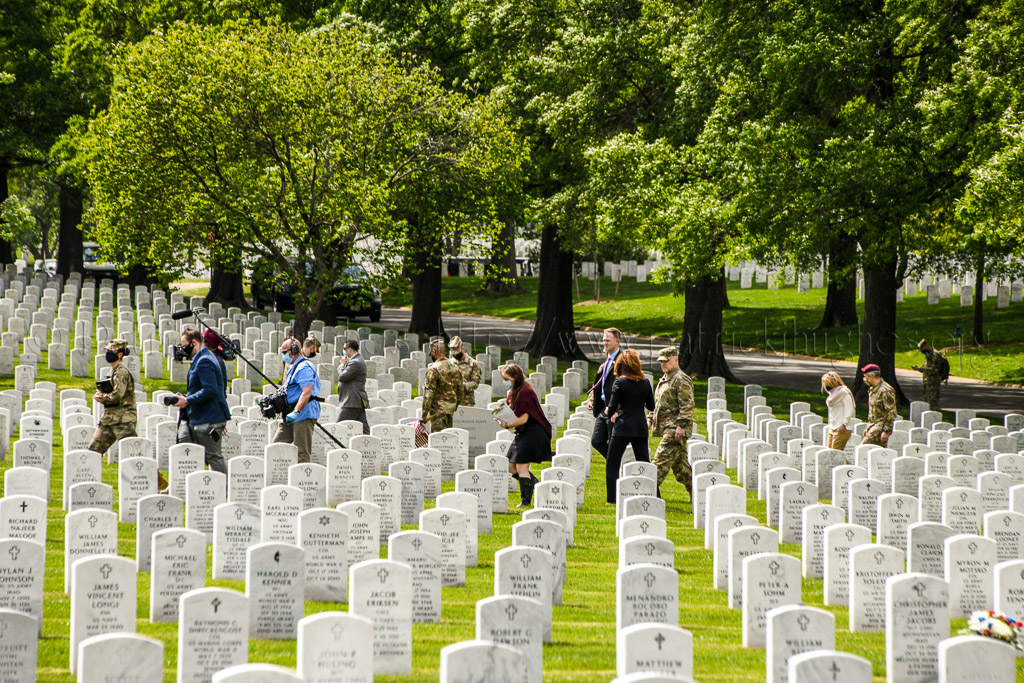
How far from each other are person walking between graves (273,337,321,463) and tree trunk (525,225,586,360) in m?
16.3

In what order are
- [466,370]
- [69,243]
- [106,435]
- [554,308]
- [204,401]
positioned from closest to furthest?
[204,401] → [106,435] → [466,370] → [554,308] → [69,243]

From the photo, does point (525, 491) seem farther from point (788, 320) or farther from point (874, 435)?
point (788, 320)

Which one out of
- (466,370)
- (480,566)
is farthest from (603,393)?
(480,566)

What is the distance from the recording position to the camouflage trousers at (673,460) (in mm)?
12688

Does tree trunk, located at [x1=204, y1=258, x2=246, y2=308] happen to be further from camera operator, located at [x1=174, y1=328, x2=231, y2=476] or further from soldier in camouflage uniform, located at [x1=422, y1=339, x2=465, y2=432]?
camera operator, located at [x1=174, y1=328, x2=231, y2=476]

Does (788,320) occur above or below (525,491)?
above

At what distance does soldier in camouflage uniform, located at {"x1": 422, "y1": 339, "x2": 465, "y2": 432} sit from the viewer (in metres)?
14.2

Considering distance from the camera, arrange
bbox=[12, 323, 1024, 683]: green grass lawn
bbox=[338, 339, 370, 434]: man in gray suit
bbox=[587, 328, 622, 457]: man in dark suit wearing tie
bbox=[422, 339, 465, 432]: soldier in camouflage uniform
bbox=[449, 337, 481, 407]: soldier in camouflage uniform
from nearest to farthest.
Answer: bbox=[12, 323, 1024, 683]: green grass lawn, bbox=[587, 328, 622, 457]: man in dark suit wearing tie, bbox=[422, 339, 465, 432]: soldier in camouflage uniform, bbox=[338, 339, 370, 434]: man in gray suit, bbox=[449, 337, 481, 407]: soldier in camouflage uniform

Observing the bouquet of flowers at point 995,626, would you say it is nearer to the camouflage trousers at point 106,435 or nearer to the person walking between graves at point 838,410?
the person walking between graves at point 838,410

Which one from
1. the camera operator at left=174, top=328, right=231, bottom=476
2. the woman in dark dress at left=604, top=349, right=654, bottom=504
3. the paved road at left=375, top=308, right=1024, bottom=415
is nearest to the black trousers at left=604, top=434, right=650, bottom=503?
the woman in dark dress at left=604, top=349, right=654, bottom=504

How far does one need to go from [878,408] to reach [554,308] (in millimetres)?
15237

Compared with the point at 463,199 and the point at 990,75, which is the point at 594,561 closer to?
the point at 990,75

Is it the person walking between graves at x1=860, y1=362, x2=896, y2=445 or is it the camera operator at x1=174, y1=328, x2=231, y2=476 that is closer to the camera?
the camera operator at x1=174, y1=328, x2=231, y2=476

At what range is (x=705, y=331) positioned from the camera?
1059 inches
